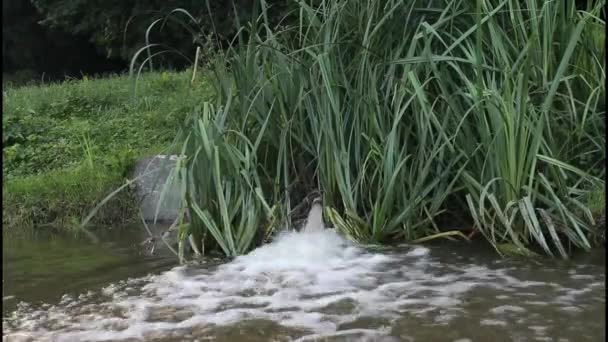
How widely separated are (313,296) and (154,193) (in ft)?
9.38

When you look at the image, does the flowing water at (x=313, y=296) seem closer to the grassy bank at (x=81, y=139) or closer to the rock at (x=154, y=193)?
the rock at (x=154, y=193)

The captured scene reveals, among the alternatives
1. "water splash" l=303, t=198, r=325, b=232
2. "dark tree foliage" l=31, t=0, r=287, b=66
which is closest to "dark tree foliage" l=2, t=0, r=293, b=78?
"dark tree foliage" l=31, t=0, r=287, b=66

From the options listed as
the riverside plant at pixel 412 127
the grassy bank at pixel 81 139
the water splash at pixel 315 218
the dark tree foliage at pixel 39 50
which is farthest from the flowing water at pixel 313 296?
the dark tree foliage at pixel 39 50

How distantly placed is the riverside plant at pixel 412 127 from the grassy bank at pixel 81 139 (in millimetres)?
881

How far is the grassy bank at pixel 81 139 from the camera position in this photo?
6.35 metres

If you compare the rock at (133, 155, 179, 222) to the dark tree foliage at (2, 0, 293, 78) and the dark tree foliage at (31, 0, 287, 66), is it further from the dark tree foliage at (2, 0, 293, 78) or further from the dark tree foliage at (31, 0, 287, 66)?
the dark tree foliage at (31, 0, 287, 66)

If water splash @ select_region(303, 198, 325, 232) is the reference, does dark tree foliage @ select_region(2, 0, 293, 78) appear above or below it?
above

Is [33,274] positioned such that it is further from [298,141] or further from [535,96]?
[535,96]

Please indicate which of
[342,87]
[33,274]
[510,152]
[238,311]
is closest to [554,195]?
[510,152]

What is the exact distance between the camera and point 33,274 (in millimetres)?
4492

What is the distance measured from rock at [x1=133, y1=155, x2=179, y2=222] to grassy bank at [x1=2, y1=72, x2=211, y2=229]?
110 millimetres

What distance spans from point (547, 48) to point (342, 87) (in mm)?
1301

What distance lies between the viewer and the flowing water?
3221 millimetres

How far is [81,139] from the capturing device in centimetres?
797
